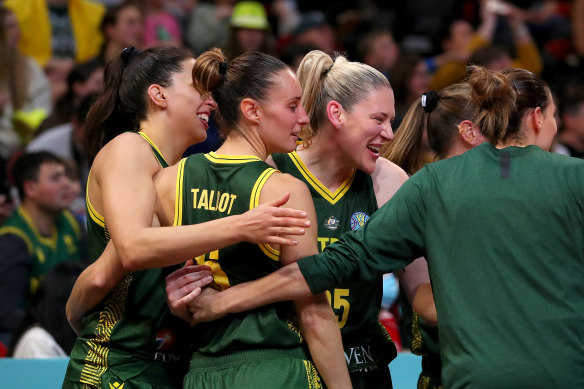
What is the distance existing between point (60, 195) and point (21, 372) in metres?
1.89

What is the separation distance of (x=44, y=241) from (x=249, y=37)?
3183 mm

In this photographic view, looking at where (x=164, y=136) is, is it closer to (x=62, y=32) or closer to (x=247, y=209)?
(x=247, y=209)

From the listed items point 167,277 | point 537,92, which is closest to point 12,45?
point 167,277

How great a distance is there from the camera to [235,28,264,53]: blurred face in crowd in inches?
312

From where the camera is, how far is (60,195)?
5520 mm

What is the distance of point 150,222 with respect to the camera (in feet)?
8.45

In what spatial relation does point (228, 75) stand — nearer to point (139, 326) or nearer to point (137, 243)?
point (137, 243)

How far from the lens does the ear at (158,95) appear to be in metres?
2.97

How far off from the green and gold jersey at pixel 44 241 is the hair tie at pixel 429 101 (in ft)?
9.84

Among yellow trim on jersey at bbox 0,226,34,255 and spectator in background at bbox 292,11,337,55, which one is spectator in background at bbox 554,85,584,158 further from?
yellow trim on jersey at bbox 0,226,34,255

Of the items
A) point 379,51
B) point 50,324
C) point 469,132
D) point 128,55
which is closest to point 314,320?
point 469,132

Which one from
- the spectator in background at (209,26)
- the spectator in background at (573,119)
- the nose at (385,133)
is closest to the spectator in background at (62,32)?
the spectator in background at (209,26)

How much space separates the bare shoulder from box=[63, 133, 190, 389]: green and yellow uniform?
28.6 inches

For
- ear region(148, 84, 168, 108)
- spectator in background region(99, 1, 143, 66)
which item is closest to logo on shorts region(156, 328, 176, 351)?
ear region(148, 84, 168, 108)
